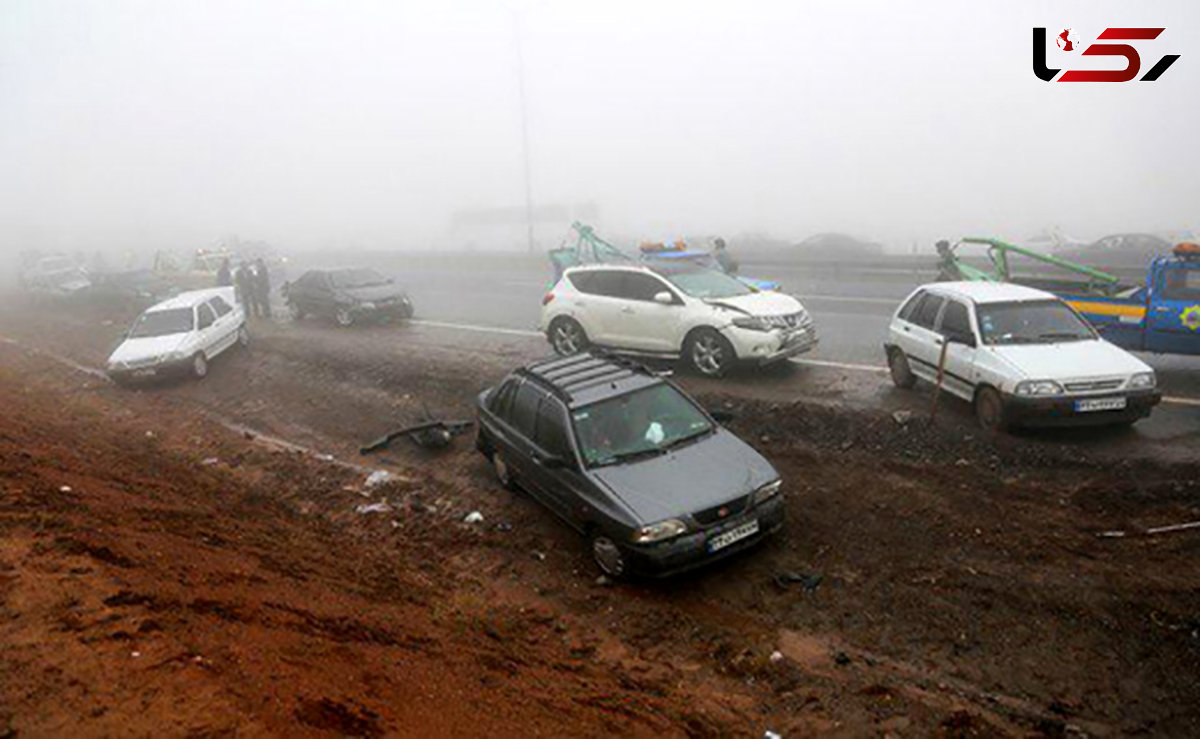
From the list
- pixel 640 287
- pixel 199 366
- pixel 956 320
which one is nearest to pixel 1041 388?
pixel 956 320

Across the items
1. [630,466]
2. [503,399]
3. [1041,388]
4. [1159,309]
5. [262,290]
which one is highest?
[262,290]

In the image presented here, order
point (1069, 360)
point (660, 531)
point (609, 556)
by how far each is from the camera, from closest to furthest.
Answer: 1. point (660, 531)
2. point (609, 556)
3. point (1069, 360)

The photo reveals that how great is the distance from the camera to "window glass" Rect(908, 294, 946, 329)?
1045 cm

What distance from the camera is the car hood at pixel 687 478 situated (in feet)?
21.7

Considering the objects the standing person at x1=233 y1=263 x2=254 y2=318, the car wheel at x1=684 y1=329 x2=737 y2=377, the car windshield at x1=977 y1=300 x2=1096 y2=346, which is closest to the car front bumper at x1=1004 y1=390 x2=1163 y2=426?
the car windshield at x1=977 y1=300 x2=1096 y2=346

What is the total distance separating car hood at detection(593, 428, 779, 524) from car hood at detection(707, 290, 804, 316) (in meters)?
4.82

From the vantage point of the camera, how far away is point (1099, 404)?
28.3 feet

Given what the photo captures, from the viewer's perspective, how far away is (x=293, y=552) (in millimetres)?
7309

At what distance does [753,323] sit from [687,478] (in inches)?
213

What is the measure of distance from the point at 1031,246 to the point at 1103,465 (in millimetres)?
23041

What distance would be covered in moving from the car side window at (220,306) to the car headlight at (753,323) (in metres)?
11.5

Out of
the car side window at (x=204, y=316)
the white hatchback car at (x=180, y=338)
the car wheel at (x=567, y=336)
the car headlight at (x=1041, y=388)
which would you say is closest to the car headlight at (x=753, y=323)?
the car wheel at (x=567, y=336)

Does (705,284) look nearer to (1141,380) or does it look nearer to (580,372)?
(580,372)

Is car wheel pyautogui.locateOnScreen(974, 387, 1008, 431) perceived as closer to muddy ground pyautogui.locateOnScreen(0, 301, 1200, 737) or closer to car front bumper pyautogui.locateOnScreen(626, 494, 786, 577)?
muddy ground pyautogui.locateOnScreen(0, 301, 1200, 737)
